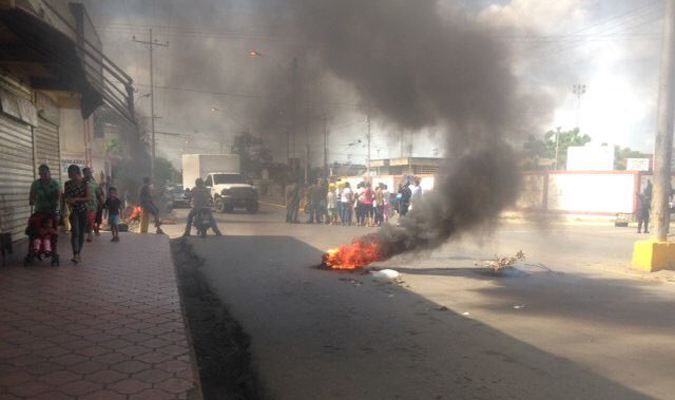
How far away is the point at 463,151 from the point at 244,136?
309 cm

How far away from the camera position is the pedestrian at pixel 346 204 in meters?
14.8

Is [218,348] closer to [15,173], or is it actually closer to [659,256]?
[15,173]

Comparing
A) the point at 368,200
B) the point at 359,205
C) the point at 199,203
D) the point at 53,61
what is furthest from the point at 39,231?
the point at 359,205

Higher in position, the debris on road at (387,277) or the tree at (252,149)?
the tree at (252,149)

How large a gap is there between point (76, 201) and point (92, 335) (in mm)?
3003

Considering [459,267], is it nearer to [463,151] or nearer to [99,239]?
[463,151]

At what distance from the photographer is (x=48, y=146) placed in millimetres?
8789

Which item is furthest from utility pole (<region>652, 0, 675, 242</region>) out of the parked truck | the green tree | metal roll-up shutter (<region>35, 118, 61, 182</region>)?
the green tree

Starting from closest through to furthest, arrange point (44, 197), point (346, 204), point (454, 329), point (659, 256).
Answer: point (454, 329)
point (44, 197)
point (659, 256)
point (346, 204)

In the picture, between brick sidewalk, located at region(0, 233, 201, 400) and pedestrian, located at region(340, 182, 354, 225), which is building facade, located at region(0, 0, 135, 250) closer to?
brick sidewalk, located at region(0, 233, 201, 400)

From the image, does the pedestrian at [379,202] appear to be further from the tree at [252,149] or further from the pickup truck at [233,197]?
the tree at [252,149]

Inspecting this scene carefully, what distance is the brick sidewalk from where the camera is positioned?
2.45 meters

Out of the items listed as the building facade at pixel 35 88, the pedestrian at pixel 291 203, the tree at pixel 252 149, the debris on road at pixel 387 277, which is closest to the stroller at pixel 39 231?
the building facade at pixel 35 88

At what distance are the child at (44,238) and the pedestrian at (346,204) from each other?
32.3ft
